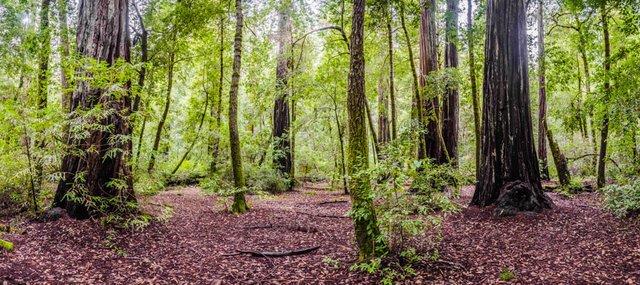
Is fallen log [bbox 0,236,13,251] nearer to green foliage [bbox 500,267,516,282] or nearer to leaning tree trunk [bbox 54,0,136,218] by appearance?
leaning tree trunk [bbox 54,0,136,218]

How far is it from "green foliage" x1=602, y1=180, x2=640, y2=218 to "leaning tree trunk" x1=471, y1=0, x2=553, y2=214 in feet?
3.31

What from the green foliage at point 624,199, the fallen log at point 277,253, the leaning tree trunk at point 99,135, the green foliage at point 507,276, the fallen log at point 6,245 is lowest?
the fallen log at point 277,253

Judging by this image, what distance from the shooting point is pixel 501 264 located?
4.46 meters

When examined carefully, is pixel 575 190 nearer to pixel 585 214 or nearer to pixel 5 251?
pixel 585 214

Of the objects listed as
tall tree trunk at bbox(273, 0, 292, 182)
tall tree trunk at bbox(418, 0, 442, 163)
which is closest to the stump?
tall tree trunk at bbox(418, 0, 442, 163)

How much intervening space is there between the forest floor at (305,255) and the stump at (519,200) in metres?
0.21

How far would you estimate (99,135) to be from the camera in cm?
584

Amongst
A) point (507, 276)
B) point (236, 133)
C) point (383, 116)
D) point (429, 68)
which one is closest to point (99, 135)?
point (236, 133)

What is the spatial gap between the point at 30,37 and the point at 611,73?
13087 mm

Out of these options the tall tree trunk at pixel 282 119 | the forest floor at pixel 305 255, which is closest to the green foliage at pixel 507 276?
the forest floor at pixel 305 255

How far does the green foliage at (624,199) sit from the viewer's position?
5.37 m

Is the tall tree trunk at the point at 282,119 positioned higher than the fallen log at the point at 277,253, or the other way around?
the tall tree trunk at the point at 282,119

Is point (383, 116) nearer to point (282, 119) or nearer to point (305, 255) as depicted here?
point (282, 119)

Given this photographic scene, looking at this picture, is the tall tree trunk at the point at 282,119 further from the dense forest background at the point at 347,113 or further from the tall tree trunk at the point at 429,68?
the tall tree trunk at the point at 429,68
